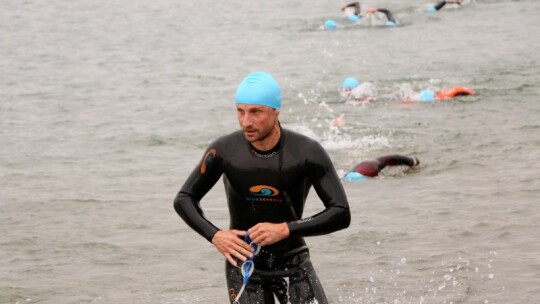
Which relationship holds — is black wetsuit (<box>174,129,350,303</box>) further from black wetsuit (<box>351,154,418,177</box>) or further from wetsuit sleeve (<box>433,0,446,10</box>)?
wetsuit sleeve (<box>433,0,446,10</box>)

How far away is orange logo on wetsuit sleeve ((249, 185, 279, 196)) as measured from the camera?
6055mm

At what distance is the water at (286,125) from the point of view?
1062cm

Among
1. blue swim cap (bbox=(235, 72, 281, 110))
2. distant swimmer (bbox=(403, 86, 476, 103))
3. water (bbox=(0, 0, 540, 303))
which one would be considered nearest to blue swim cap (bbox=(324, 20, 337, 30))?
water (bbox=(0, 0, 540, 303))

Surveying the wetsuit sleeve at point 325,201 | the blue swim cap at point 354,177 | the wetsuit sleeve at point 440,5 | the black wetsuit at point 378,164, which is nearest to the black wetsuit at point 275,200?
the wetsuit sleeve at point 325,201

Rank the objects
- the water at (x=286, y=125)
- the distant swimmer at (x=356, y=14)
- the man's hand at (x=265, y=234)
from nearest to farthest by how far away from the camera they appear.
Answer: the man's hand at (x=265, y=234), the water at (x=286, y=125), the distant swimmer at (x=356, y=14)

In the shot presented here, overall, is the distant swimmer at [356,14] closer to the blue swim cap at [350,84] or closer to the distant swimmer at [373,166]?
the blue swim cap at [350,84]

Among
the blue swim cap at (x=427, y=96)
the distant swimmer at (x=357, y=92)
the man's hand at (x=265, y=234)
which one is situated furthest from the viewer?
the distant swimmer at (x=357, y=92)

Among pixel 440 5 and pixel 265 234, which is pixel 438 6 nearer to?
pixel 440 5

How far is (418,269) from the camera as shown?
10484 mm

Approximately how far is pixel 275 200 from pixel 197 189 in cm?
49

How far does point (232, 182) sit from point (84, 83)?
64.2 feet

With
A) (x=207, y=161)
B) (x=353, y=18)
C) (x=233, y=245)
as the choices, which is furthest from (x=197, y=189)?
(x=353, y=18)

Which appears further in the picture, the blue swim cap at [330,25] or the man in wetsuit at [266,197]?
the blue swim cap at [330,25]

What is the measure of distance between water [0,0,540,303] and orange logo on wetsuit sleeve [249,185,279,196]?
3.89m
